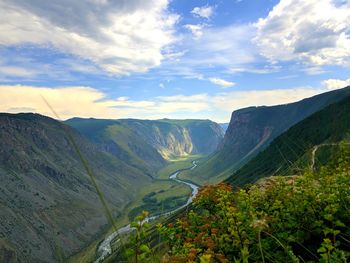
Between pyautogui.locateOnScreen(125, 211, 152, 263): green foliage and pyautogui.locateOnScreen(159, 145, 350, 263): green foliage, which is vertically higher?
pyautogui.locateOnScreen(125, 211, 152, 263): green foliage

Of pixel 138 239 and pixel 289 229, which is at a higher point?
pixel 138 239

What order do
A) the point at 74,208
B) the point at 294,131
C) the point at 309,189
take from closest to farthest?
1. the point at 309,189
2. the point at 294,131
3. the point at 74,208

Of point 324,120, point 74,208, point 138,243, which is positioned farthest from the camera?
point 74,208

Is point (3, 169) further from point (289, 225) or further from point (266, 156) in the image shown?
point (289, 225)

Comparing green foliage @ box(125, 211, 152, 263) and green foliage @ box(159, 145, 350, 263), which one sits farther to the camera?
green foliage @ box(159, 145, 350, 263)

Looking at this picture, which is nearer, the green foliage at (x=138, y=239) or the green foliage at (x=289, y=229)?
the green foliage at (x=138, y=239)

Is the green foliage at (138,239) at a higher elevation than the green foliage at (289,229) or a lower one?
higher

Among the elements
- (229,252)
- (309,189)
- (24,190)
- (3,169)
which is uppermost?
(309,189)

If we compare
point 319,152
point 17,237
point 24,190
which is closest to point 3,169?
point 24,190

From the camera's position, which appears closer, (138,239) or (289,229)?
(138,239)

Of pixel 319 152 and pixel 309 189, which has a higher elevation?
pixel 309 189

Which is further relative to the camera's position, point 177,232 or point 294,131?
point 294,131
